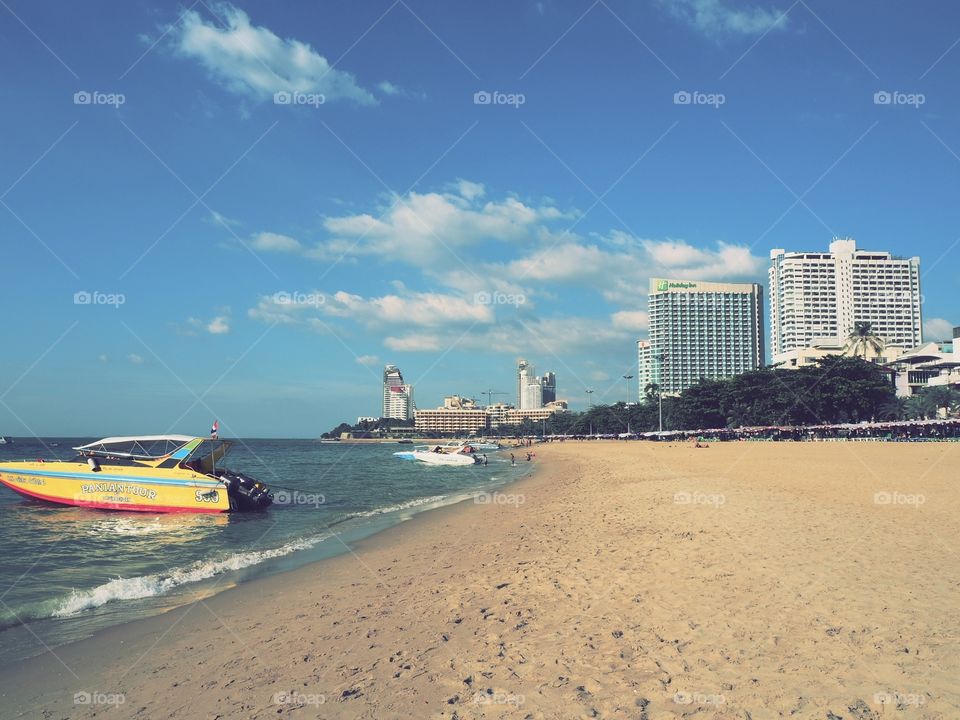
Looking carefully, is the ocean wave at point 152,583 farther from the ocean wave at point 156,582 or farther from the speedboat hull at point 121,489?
the speedboat hull at point 121,489

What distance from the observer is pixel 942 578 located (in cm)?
888

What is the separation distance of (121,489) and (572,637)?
70.7 ft

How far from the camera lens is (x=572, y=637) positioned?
7.23 m

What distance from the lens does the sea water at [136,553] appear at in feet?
33.0

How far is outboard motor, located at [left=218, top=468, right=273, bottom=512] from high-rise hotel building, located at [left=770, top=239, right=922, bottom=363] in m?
187

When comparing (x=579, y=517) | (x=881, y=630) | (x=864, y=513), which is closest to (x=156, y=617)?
(x=881, y=630)

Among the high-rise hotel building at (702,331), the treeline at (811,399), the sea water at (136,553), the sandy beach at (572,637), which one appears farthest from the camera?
the high-rise hotel building at (702,331)

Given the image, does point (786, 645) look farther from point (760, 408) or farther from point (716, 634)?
point (760, 408)

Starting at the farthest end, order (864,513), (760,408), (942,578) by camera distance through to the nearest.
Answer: (760,408)
(864,513)
(942,578)

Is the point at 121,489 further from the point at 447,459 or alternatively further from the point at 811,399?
the point at 811,399

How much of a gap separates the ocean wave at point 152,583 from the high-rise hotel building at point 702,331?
18746 centimetres

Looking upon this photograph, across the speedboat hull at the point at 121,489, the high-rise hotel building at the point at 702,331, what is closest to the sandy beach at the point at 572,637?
the speedboat hull at the point at 121,489

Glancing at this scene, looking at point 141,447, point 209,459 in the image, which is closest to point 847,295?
point 209,459

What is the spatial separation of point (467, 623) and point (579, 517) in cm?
→ 1023
